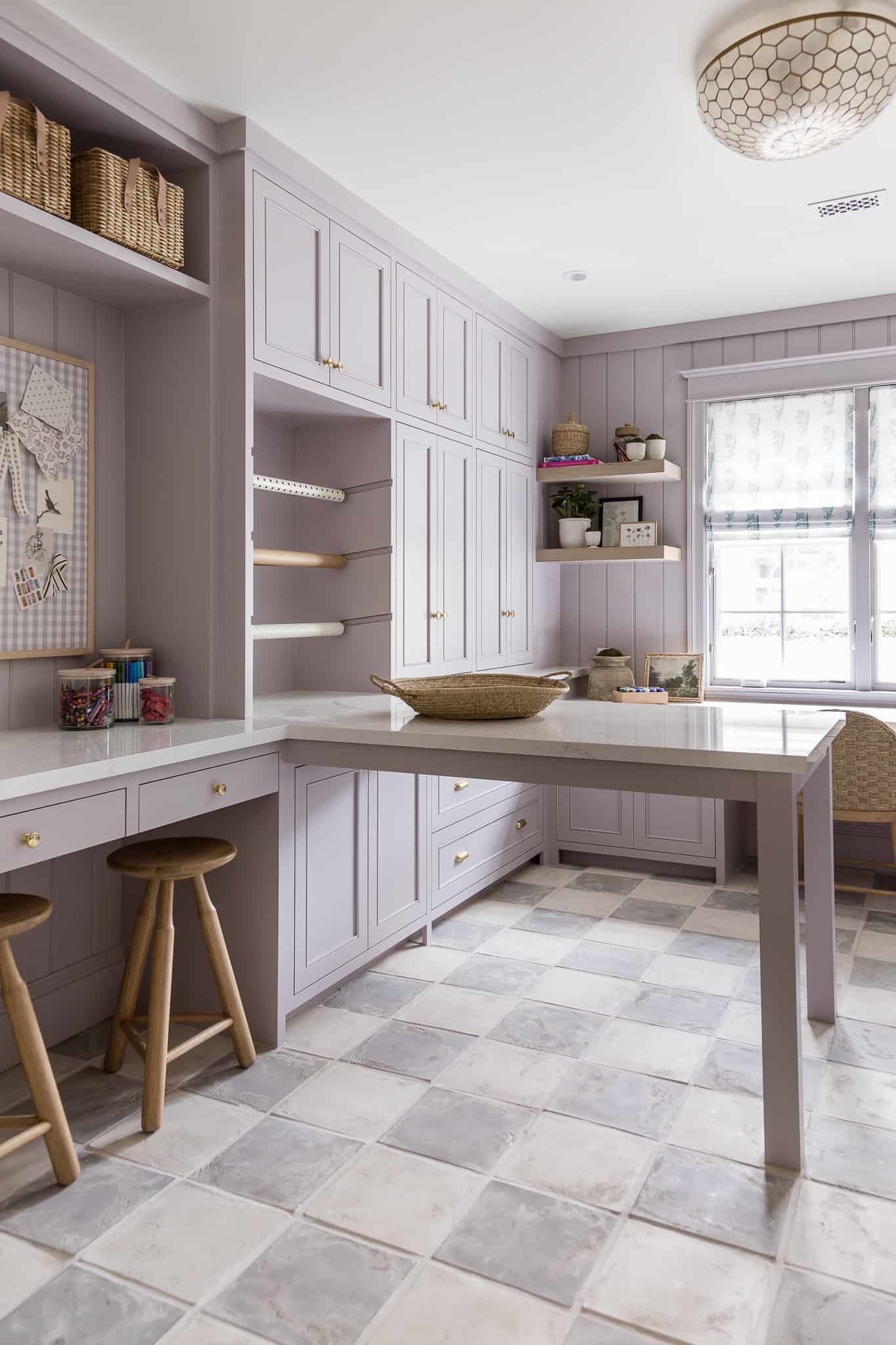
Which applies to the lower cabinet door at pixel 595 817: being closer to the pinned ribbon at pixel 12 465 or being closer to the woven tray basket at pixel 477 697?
the woven tray basket at pixel 477 697

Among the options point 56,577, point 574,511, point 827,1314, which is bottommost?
point 827,1314

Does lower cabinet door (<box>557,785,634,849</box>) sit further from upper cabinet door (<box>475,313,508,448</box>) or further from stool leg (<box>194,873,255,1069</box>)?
stool leg (<box>194,873,255,1069</box>)

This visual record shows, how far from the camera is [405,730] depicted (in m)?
2.42

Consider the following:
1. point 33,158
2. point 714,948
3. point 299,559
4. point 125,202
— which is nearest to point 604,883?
point 714,948

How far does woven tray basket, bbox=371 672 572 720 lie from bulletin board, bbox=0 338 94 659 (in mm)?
872

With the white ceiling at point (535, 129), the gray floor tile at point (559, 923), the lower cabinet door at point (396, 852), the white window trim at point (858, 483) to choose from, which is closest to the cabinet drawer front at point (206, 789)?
the lower cabinet door at point (396, 852)

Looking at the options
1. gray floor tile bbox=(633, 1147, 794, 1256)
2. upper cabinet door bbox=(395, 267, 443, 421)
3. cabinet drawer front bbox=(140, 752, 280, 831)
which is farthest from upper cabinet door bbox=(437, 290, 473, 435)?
gray floor tile bbox=(633, 1147, 794, 1256)

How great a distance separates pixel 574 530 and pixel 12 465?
2.77 metres

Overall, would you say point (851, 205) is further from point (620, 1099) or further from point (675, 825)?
point (620, 1099)

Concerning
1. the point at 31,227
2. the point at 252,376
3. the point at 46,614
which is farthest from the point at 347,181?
the point at 46,614

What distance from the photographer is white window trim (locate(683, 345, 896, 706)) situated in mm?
4305

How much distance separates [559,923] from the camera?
144 inches

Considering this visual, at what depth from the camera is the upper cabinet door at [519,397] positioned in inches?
168

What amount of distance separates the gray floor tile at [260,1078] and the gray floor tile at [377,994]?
1.09 feet
